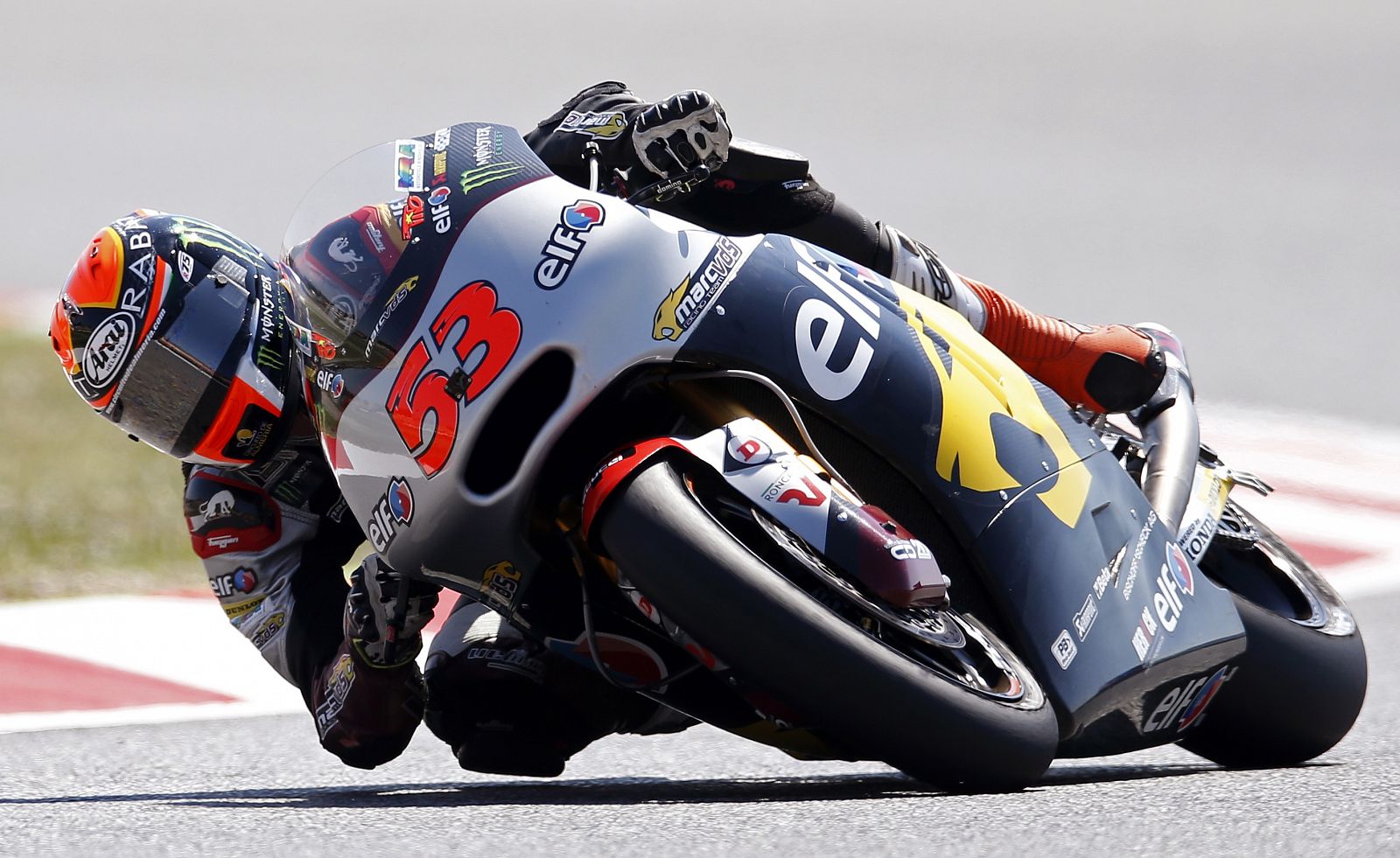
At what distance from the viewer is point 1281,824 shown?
2.96 meters

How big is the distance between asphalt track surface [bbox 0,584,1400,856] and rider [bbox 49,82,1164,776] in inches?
6.7

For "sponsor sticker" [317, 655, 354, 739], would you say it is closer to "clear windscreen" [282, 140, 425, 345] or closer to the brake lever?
"clear windscreen" [282, 140, 425, 345]

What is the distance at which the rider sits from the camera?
151 inches

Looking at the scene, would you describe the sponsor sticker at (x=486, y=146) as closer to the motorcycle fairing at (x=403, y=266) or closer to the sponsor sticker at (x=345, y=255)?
the motorcycle fairing at (x=403, y=266)

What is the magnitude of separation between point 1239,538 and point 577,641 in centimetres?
162

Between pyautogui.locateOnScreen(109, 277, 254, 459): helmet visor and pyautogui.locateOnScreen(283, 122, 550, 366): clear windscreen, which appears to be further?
pyautogui.locateOnScreen(109, 277, 254, 459): helmet visor

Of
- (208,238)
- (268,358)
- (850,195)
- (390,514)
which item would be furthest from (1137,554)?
(850,195)

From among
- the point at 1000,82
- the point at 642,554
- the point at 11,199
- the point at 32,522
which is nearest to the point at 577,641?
the point at 642,554

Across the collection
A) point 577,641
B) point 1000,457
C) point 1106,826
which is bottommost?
point 577,641

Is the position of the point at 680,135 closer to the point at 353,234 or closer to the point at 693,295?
the point at 693,295

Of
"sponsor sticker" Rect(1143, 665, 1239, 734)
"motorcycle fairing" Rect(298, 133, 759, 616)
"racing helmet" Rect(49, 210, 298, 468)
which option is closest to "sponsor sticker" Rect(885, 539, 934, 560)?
"motorcycle fairing" Rect(298, 133, 759, 616)

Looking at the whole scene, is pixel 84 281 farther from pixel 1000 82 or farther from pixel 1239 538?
pixel 1000 82

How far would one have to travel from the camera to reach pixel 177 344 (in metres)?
4.21

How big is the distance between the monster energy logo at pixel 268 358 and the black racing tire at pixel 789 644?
143 centimetres
